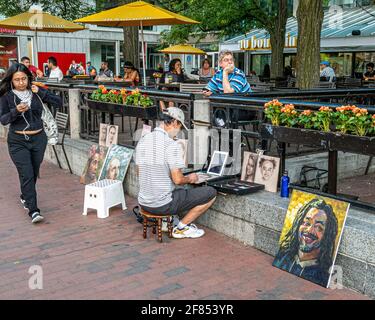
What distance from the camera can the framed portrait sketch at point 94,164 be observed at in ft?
25.0

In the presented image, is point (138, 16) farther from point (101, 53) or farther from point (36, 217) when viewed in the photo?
point (101, 53)

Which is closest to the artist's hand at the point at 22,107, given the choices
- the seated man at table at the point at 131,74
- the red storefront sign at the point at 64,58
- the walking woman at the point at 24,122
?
the walking woman at the point at 24,122

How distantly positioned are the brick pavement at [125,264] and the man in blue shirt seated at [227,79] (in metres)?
2.14

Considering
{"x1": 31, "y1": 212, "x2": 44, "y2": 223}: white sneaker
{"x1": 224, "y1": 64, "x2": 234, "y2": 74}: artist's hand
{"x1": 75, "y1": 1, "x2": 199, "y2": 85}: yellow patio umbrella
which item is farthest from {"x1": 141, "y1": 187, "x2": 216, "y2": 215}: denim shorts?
{"x1": 75, "y1": 1, "x2": 199, "y2": 85}: yellow patio umbrella

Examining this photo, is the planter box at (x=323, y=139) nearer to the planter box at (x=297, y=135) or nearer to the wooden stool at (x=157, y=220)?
the planter box at (x=297, y=135)

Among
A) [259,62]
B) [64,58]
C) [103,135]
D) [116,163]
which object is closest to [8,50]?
[64,58]

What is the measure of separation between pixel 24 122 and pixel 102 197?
132 cm

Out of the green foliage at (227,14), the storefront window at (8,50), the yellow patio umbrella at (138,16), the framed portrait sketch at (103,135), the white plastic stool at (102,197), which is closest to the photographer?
the white plastic stool at (102,197)

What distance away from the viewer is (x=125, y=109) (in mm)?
7410

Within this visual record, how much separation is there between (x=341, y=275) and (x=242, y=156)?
2378mm

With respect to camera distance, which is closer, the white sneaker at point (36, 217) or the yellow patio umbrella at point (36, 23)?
the white sneaker at point (36, 217)

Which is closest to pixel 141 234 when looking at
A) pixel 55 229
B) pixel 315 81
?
pixel 55 229

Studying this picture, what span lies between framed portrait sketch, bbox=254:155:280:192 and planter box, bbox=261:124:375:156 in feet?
1.03

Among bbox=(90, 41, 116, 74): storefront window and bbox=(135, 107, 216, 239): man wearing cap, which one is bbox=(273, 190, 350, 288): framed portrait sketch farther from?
bbox=(90, 41, 116, 74): storefront window
